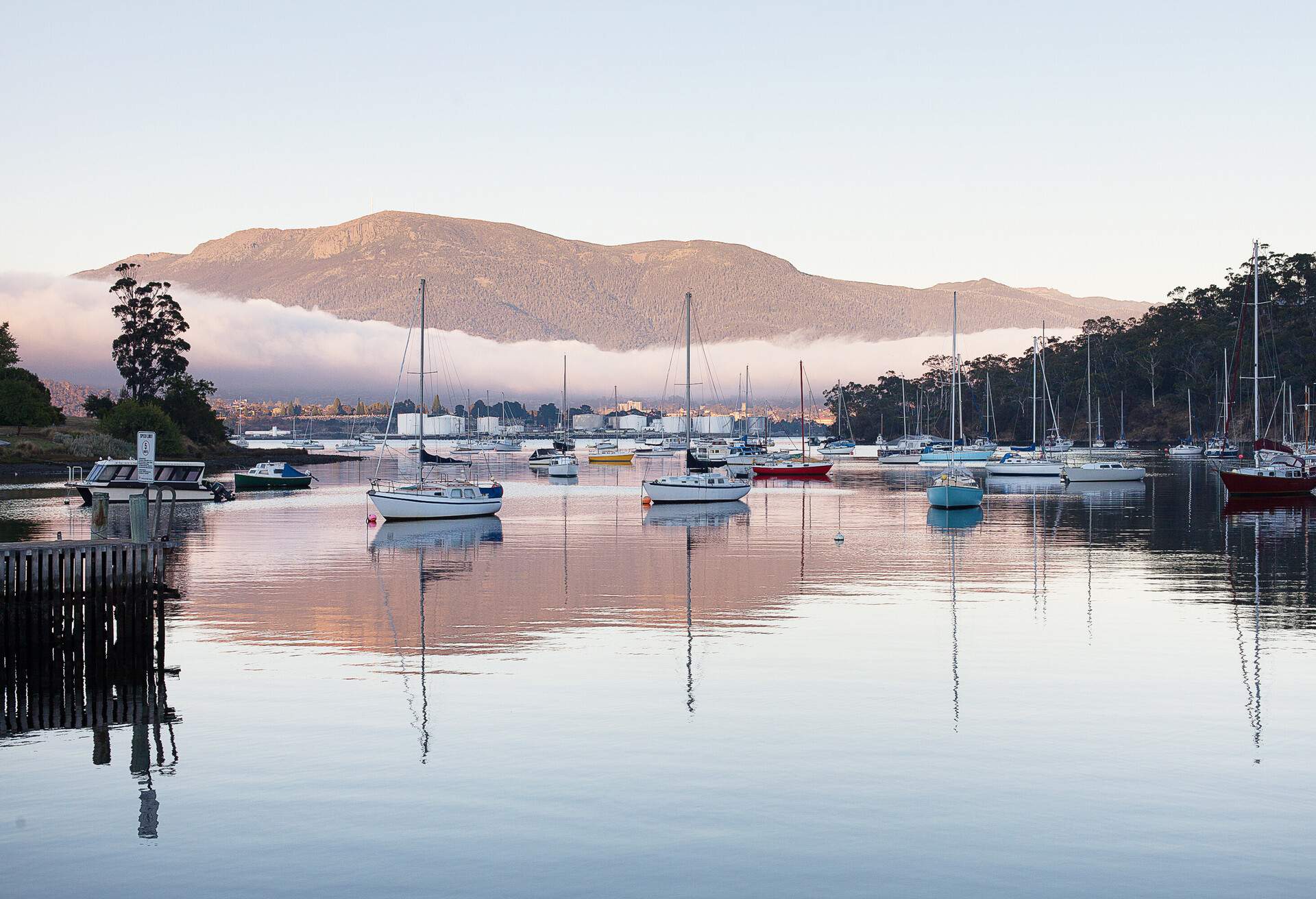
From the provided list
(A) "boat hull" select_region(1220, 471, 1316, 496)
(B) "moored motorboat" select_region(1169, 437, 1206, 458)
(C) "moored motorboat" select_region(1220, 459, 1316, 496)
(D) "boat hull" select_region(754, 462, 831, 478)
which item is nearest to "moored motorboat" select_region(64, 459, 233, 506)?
(D) "boat hull" select_region(754, 462, 831, 478)

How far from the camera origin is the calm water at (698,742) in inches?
539

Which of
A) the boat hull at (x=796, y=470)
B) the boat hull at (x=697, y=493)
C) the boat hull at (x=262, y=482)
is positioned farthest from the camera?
the boat hull at (x=796, y=470)

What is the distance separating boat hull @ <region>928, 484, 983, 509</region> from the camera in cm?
7056

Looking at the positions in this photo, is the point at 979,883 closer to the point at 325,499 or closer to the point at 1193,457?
the point at 325,499

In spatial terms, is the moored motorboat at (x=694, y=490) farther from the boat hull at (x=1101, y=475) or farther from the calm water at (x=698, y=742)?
the calm water at (x=698, y=742)

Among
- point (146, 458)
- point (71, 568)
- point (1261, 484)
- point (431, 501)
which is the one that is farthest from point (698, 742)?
point (1261, 484)

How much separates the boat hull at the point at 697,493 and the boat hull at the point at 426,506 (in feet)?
45.5

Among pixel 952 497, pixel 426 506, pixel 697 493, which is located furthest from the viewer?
pixel 697 493

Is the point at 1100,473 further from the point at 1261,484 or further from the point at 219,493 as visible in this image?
the point at 219,493

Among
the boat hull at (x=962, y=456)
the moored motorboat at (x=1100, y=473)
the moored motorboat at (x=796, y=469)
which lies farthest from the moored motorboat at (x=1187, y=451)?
the moored motorboat at (x=1100, y=473)

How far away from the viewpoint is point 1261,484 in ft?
259

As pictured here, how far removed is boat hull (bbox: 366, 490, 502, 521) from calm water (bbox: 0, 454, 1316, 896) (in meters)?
22.9

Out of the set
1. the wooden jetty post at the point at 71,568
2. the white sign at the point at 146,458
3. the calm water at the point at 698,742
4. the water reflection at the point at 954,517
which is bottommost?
the water reflection at the point at 954,517

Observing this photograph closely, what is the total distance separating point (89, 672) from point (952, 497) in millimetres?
53671
